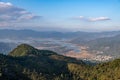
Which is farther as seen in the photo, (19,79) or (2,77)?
(19,79)
